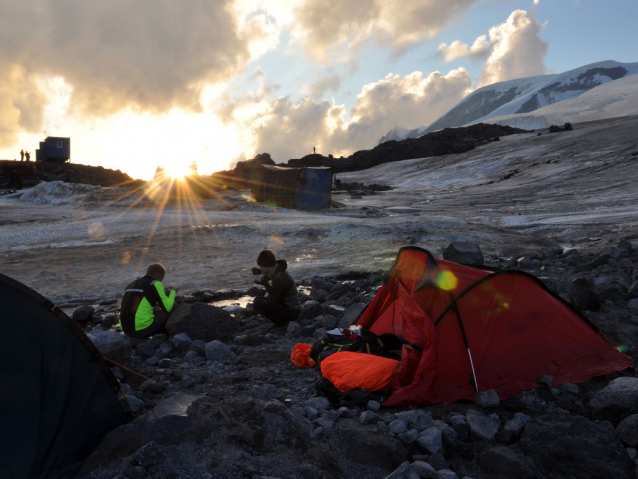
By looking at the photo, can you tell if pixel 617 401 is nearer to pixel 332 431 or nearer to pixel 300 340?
pixel 332 431

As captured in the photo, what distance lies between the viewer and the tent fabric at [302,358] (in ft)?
15.4

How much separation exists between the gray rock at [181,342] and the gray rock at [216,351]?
29 cm

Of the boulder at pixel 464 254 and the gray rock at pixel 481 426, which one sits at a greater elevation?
the boulder at pixel 464 254

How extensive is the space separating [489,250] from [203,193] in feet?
61.8

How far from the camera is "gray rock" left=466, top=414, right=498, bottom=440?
3221 millimetres

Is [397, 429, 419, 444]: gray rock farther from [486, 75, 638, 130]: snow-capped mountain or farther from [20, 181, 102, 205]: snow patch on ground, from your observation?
[486, 75, 638, 130]: snow-capped mountain


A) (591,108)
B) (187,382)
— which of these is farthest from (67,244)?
(591,108)

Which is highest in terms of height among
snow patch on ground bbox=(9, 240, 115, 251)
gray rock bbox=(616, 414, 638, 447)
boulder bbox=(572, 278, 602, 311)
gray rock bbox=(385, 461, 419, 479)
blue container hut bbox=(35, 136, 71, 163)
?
blue container hut bbox=(35, 136, 71, 163)

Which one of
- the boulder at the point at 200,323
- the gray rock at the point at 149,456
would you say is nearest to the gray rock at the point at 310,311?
the boulder at the point at 200,323

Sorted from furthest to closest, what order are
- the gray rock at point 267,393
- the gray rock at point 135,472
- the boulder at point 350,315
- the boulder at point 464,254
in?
the boulder at point 464,254 < the boulder at point 350,315 < the gray rock at point 267,393 < the gray rock at point 135,472

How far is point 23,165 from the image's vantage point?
3325 centimetres

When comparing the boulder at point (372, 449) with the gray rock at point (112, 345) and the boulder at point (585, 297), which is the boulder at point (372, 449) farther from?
the boulder at point (585, 297)

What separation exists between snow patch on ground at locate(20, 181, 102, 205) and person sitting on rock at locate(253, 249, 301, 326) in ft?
74.6

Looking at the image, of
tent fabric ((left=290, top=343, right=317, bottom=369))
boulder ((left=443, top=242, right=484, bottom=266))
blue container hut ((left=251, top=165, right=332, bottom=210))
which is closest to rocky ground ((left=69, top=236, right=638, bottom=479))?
tent fabric ((left=290, top=343, right=317, bottom=369))
